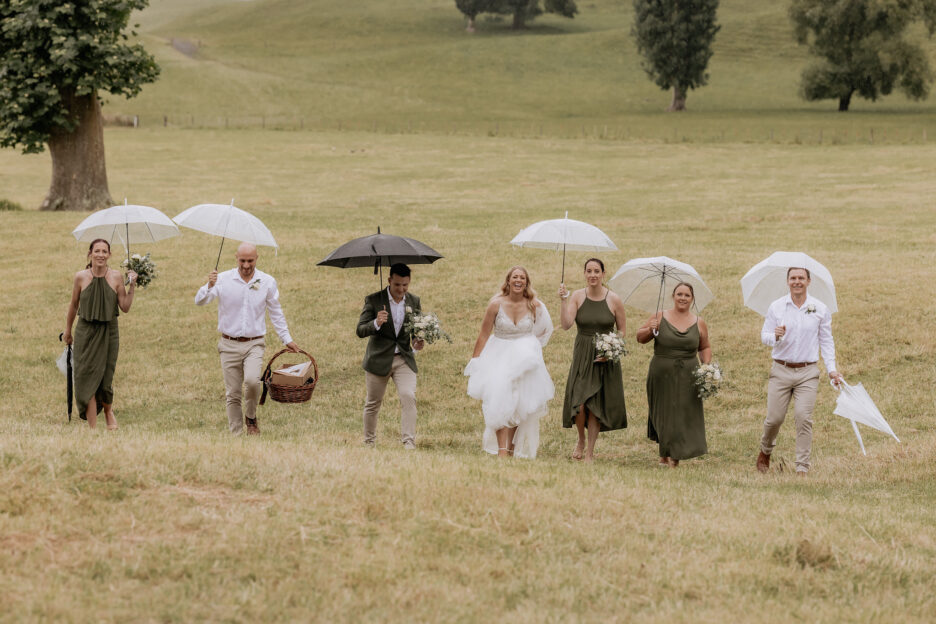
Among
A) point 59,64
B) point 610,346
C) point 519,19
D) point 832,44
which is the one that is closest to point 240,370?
point 610,346

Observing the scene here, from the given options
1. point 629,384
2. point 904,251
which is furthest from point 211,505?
point 904,251

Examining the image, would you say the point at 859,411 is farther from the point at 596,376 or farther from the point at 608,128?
the point at 608,128

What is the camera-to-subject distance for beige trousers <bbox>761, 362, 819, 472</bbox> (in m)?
12.4

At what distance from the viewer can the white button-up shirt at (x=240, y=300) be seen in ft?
42.1

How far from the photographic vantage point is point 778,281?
1305 cm

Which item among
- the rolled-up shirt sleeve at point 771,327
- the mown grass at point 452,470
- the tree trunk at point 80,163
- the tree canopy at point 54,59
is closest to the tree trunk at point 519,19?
the mown grass at point 452,470

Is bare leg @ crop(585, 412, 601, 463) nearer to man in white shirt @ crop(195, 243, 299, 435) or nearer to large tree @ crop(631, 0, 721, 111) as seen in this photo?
man in white shirt @ crop(195, 243, 299, 435)

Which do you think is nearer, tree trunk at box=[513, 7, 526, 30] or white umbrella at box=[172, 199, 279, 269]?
white umbrella at box=[172, 199, 279, 269]

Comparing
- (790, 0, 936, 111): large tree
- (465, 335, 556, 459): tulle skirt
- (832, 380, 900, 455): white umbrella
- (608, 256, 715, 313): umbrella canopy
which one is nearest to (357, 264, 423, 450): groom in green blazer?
(465, 335, 556, 459): tulle skirt

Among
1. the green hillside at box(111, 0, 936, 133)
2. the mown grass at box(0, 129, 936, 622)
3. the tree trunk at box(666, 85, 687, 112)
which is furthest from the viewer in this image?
the tree trunk at box(666, 85, 687, 112)

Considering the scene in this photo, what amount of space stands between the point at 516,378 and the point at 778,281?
3.60 meters

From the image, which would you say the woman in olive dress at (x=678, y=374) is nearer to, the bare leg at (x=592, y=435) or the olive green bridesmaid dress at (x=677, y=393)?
the olive green bridesmaid dress at (x=677, y=393)

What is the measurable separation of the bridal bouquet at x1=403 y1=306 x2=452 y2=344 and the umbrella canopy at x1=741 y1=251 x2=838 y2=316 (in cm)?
375

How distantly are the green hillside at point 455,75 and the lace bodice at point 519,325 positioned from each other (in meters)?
60.1
